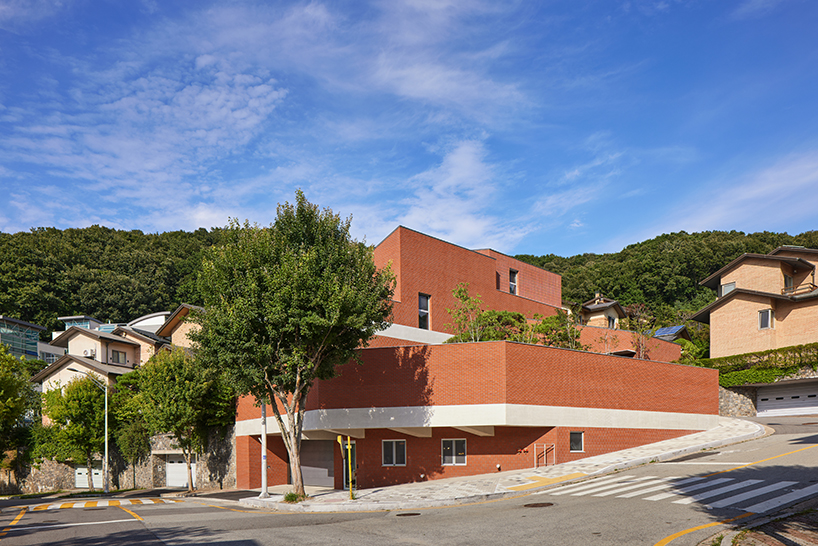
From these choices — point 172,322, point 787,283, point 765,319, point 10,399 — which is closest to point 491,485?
point 765,319

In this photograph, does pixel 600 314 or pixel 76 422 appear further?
pixel 600 314

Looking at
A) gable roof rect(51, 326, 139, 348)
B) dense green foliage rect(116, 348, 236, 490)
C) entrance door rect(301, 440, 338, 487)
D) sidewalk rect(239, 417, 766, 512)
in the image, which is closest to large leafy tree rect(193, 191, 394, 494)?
sidewalk rect(239, 417, 766, 512)

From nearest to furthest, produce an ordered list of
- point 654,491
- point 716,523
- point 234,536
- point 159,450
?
point 716,523 < point 234,536 < point 654,491 < point 159,450

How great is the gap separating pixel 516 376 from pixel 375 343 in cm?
978

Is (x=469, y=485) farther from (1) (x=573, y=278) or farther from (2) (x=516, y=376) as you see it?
(1) (x=573, y=278)

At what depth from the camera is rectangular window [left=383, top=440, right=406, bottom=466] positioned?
2762cm

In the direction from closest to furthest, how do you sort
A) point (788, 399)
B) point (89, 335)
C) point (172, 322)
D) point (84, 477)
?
1. point (788, 399)
2. point (84, 477)
3. point (172, 322)
4. point (89, 335)

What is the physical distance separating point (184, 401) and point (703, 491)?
30.5 metres

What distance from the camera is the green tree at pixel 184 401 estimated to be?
1443 inches

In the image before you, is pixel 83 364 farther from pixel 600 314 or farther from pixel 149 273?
pixel 600 314

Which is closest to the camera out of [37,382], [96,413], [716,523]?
[716,523]

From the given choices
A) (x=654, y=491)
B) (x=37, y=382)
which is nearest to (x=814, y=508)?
(x=654, y=491)

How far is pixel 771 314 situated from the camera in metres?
45.1

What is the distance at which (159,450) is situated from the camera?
44.3 metres
